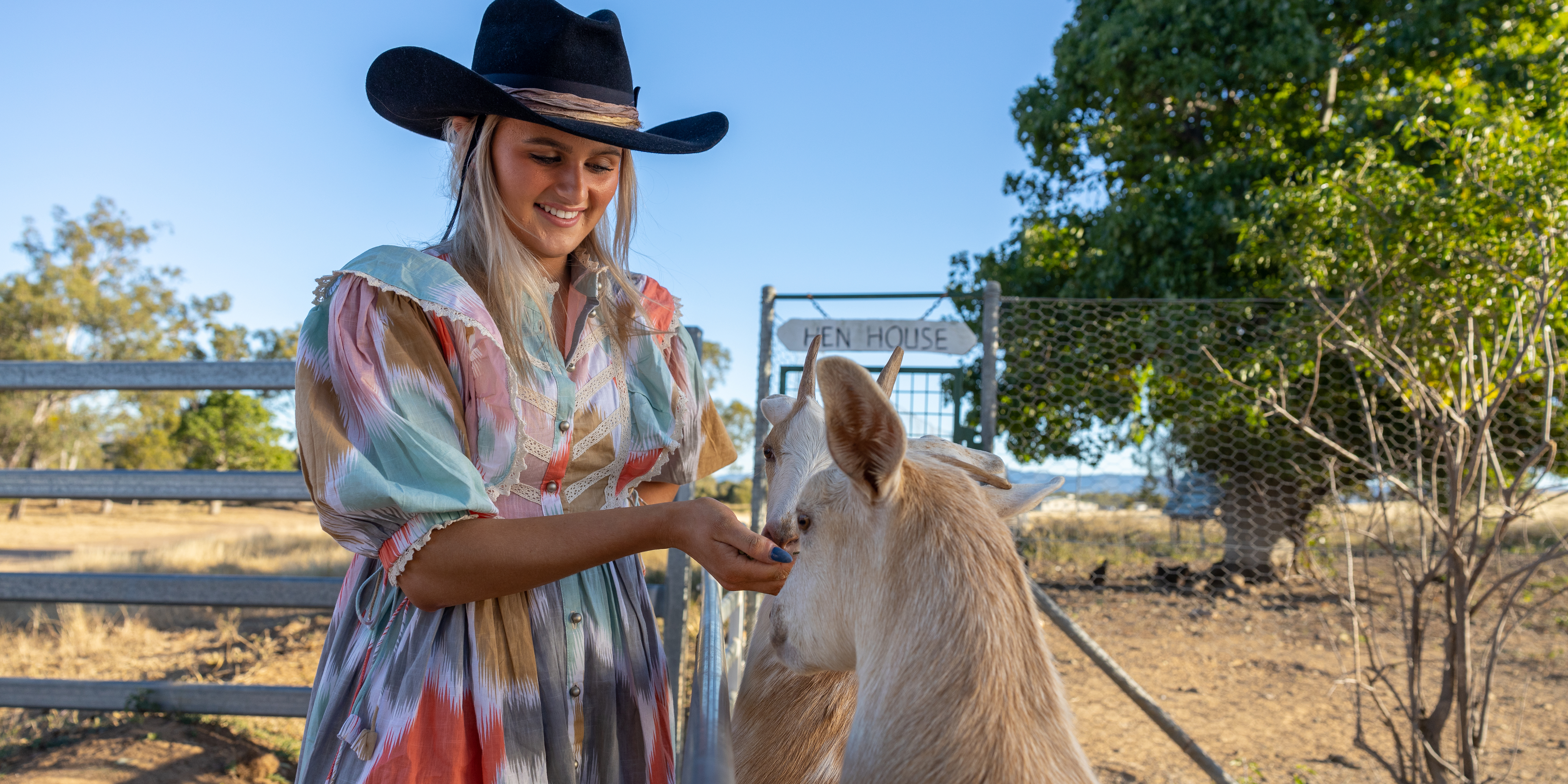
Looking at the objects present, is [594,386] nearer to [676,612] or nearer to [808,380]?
[808,380]

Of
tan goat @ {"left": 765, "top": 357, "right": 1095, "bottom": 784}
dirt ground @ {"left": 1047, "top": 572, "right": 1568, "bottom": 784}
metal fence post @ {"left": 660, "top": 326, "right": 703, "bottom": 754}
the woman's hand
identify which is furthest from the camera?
dirt ground @ {"left": 1047, "top": 572, "right": 1568, "bottom": 784}

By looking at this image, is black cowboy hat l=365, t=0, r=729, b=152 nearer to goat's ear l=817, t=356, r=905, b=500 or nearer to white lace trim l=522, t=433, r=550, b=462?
white lace trim l=522, t=433, r=550, b=462

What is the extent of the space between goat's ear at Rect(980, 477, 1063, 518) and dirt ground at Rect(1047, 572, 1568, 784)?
136 inches

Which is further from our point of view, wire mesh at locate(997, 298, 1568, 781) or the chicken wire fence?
the chicken wire fence

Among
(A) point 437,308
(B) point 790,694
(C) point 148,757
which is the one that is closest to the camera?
(A) point 437,308

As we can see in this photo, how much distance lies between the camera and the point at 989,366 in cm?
530

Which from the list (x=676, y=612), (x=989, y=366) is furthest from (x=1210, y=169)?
(x=676, y=612)

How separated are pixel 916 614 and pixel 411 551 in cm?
85

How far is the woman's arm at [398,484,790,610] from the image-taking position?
1.42 metres

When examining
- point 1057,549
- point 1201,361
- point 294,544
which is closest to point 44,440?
point 294,544

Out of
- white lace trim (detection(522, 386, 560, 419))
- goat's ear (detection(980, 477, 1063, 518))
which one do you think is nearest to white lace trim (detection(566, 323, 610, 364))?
white lace trim (detection(522, 386, 560, 419))

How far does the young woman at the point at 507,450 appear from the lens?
143 cm

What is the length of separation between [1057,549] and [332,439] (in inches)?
494

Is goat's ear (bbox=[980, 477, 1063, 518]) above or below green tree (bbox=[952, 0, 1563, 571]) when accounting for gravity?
below
